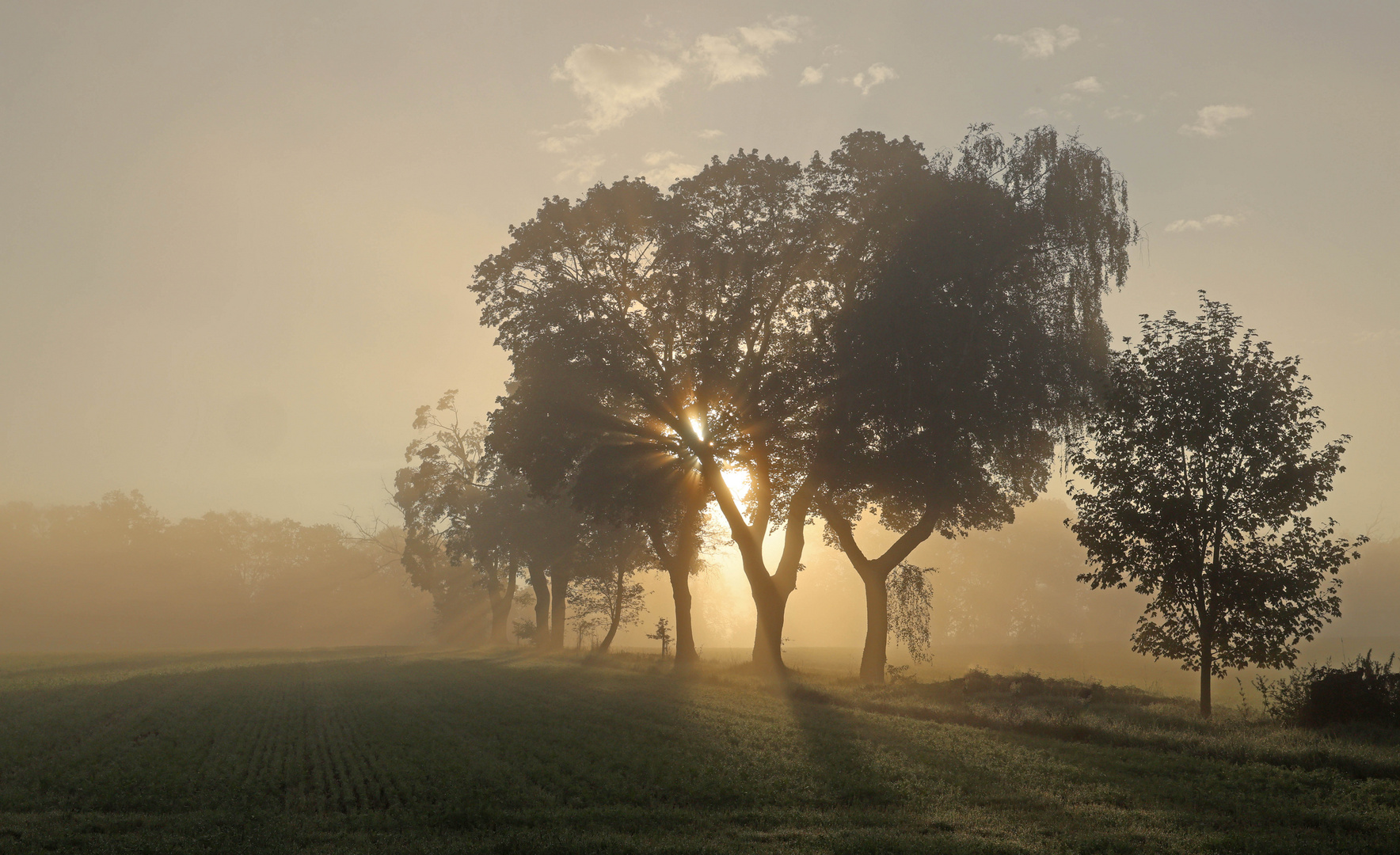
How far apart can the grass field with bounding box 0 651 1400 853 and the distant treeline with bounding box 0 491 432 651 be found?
3671 inches

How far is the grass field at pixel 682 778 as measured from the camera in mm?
10945

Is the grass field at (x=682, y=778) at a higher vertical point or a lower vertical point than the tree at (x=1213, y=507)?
lower

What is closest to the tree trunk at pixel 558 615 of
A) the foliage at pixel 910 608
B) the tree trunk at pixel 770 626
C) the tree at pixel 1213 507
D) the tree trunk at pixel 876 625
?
the tree trunk at pixel 770 626

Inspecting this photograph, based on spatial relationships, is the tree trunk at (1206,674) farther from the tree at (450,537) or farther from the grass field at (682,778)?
the tree at (450,537)

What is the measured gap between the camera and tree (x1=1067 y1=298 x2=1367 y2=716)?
67.8 ft

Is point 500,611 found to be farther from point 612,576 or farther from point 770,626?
point 770,626

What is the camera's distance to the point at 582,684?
104 feet

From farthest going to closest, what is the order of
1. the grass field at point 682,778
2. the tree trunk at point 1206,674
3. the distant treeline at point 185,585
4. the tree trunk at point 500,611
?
the distant treeline at point 185,585 → the tree trunk at point 500,611 → the tree trunk at point 1206,674 → the grass field at point 682,778

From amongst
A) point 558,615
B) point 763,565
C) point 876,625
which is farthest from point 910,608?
point 558,615

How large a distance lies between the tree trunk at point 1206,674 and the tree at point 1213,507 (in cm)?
4

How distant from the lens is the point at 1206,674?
2203 cm

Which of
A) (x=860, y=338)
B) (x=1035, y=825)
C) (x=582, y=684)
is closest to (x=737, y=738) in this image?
(x=1035, y=825)

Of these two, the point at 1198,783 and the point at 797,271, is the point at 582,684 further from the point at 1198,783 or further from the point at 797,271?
the point at 1198,783

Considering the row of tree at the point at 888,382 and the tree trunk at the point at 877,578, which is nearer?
the row of tree at the point at 888,382
